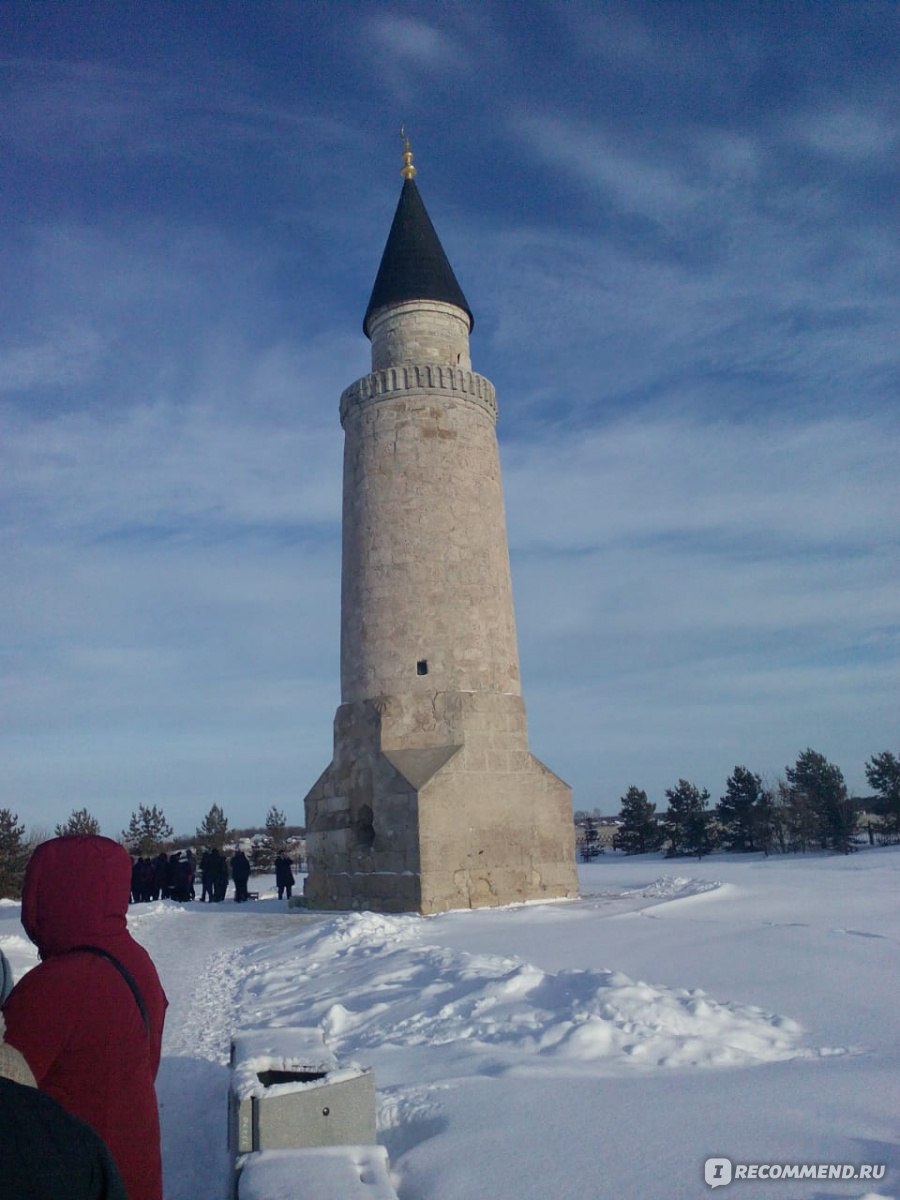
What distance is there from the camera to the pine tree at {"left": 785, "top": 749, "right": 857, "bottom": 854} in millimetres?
33844

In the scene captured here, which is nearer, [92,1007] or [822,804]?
[92,1007]

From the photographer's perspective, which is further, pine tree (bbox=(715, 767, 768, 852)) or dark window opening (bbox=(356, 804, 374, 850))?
pine tree (bbox=(715, 767, 768, 852))

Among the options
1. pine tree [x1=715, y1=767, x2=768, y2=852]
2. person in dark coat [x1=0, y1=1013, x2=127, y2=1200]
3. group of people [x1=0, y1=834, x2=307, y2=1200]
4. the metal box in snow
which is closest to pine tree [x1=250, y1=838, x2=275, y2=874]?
pine tree [x1=715, y1=767, x2=768, y2=852]

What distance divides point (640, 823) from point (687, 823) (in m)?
3.54

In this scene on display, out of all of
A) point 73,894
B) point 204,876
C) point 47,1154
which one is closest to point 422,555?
point 204,876

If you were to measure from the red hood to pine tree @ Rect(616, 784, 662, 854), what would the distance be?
41.3 m

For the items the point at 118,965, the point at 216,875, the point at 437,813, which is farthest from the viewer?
the point at 216,875

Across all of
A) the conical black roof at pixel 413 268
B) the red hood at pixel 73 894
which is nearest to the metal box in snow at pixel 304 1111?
the red hood at pixel 73 894

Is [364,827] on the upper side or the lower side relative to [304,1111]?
upper

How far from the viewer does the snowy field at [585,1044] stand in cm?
347

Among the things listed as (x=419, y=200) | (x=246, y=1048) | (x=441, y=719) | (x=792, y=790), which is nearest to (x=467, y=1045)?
(x=246, y=1048)

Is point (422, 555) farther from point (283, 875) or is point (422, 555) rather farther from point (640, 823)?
point (640, 823)

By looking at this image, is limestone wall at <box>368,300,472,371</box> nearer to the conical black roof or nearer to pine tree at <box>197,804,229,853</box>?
the conical black roof

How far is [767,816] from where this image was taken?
122 feet
